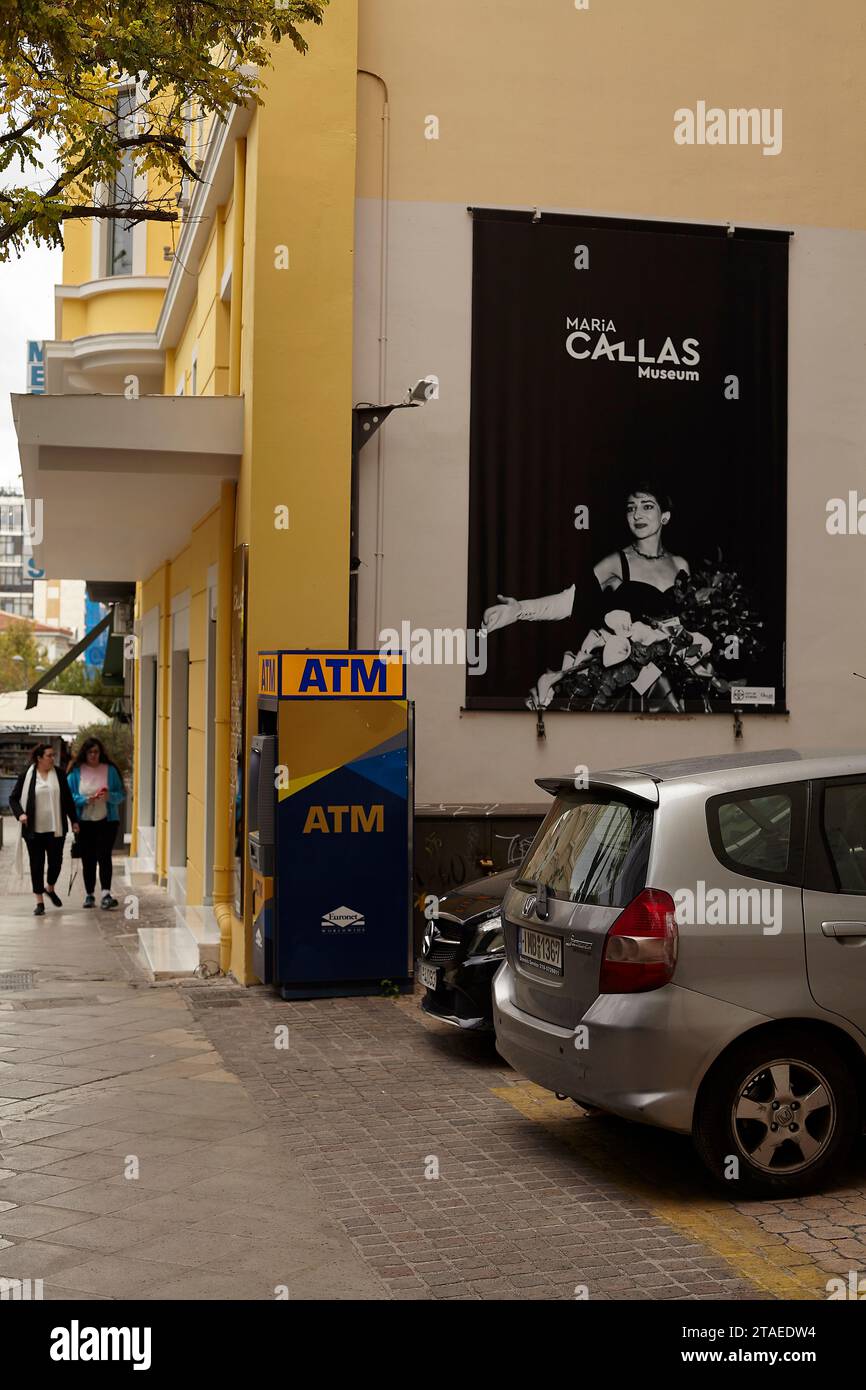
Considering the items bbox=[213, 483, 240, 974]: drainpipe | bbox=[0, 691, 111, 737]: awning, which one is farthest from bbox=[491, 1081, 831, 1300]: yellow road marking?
bbox=[0, 691, 111, 737]: awning

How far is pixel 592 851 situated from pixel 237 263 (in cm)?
734

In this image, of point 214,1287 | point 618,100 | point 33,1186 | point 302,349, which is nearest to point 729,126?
point 618,100

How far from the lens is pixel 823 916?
19.0 feet

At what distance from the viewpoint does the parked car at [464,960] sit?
8.33 metres

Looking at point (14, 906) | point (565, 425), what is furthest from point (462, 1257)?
point (14, 906)

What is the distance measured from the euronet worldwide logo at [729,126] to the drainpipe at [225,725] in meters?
3.95

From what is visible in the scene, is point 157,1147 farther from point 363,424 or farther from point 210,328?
point 210,328

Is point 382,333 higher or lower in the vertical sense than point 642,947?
higher

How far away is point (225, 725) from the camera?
11.9 meters

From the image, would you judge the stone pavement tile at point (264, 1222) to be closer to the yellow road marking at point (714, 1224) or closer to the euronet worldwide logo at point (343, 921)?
the yellow road marking at point (714, 1224)
